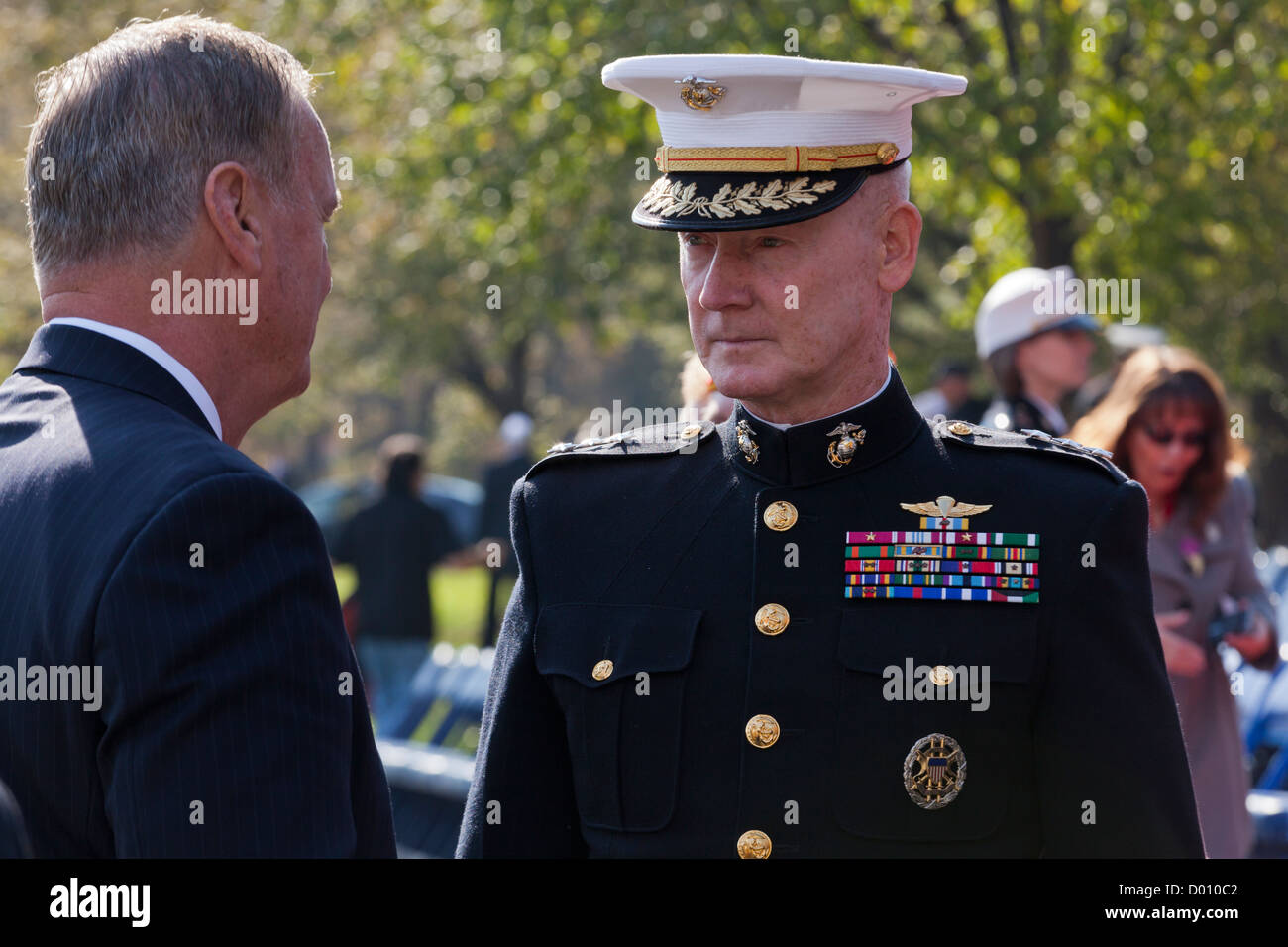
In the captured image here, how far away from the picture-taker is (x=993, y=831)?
2.38 meters

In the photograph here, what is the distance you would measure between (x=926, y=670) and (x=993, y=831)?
0.26m

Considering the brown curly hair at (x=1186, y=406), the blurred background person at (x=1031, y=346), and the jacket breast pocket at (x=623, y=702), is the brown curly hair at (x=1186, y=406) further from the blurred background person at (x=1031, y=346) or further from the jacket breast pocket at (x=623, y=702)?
the jacket breast pocket at (x=623, y=702)

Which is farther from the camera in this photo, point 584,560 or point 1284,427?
point 1284,427

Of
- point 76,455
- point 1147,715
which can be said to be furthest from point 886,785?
point 76,455

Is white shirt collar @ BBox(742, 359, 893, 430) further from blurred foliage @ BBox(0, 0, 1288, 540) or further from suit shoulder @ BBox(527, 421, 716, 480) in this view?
blurred foliage @ BBox(0, 0, 1288, 540)

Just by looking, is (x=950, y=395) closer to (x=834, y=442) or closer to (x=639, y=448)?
(x=639, y=448)

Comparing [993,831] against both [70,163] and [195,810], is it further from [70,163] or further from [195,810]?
[70,163]

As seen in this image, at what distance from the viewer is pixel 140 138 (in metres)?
2.13

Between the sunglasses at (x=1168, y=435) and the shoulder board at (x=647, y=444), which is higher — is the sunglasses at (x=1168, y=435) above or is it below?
above

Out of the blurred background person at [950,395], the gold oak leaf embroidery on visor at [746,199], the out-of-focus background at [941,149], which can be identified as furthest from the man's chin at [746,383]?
the blurred background person at [950,395]

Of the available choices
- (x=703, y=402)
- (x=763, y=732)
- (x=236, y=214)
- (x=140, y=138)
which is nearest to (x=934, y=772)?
(x=763, y=732)

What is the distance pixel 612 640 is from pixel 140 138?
1036mm

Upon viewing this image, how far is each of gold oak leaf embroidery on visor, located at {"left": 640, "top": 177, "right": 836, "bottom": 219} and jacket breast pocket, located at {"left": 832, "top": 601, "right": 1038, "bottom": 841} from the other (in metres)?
0.70

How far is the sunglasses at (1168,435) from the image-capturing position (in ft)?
16.3
